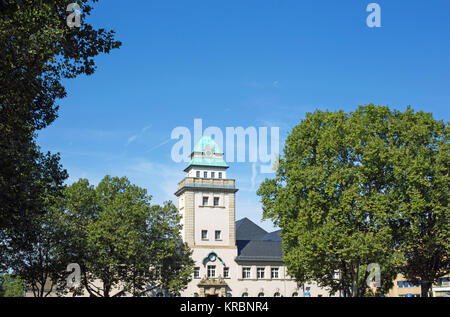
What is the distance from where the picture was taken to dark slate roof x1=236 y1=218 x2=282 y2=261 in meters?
78.2

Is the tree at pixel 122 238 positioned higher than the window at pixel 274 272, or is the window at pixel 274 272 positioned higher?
the tree at pixel 122 238

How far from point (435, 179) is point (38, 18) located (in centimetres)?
3428

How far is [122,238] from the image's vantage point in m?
55.1

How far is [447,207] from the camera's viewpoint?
134 feet

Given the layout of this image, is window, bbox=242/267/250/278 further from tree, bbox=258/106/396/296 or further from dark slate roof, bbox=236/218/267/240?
tree, bbox=258/106/396/296

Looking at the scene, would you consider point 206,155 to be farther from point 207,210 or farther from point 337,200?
point 337,200

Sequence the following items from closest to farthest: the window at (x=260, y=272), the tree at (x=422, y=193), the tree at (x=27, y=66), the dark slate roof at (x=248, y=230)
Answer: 1. the tree at (x=27, y=66)
2. the tree at (x=422, y=193)
3. the window at (x=260, y=272)
4. the dark slate roof at (x=248, y=230)

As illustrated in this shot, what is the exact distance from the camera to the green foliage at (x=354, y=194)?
41.1m

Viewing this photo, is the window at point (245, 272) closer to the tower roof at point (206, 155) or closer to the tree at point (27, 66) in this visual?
the tower roof at point (206, 155)

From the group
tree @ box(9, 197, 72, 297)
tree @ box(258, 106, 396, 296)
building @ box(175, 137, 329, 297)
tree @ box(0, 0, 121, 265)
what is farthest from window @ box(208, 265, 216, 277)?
tree @ box(0, 0, 121, 265)

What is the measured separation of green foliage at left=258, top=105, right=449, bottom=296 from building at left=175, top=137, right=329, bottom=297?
2933 centimetres

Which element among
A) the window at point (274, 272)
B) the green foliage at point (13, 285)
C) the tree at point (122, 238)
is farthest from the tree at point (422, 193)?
the green foliage at point (13, 285)

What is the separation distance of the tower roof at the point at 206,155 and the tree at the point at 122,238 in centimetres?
2274

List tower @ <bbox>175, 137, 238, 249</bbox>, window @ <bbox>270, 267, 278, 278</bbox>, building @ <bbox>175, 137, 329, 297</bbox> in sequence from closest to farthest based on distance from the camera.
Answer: building @ <bbox>175, 137, 329, 297</bbox>
tower @ <bbox>175, 137, 238, 249</bbox>
window @ <bbox>270, 267, 278, 278</bbox>
